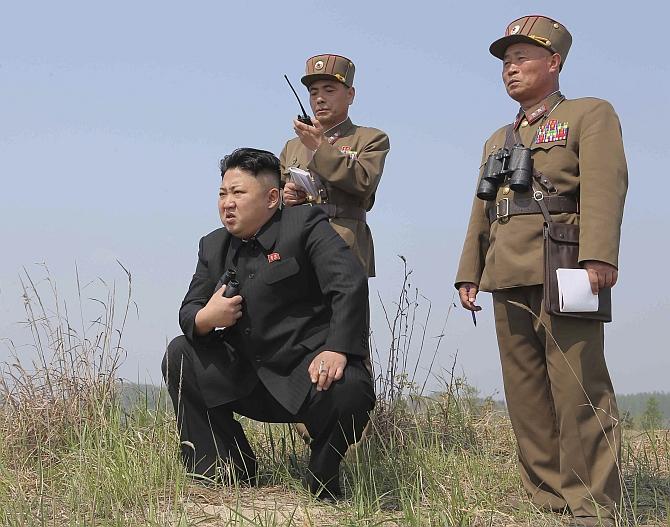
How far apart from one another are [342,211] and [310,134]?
48cm

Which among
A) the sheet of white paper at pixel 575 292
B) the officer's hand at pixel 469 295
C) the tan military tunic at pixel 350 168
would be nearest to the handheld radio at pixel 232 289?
the tan military tunic at pixel 350 168

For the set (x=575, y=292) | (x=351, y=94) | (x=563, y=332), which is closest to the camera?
(x=575, y=292)

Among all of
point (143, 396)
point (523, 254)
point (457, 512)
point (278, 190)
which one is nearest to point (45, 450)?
point (143, 396)

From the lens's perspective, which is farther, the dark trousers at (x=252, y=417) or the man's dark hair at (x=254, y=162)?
the man's dark hair at (x=254, y=162)

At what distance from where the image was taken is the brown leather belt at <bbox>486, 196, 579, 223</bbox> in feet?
12.8

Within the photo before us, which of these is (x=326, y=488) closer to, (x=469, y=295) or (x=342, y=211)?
(x=469, y=295)

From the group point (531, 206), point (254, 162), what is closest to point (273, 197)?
point (254, 162)

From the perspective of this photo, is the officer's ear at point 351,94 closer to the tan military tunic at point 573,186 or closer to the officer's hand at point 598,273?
the tan military tunic at point 573,186

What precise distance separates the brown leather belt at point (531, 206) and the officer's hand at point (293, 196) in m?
1.20

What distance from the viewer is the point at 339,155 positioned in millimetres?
4578

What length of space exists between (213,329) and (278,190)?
71 centimetres

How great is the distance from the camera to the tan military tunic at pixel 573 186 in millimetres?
3729

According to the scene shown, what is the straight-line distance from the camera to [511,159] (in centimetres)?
400

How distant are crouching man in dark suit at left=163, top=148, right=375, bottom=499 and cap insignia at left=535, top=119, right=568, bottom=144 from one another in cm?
99
